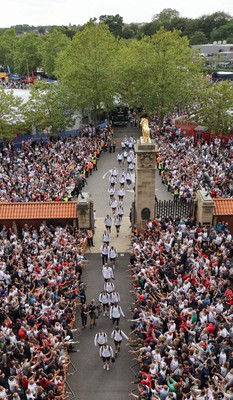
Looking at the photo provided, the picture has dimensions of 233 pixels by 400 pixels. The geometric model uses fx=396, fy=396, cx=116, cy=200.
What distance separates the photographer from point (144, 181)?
1980cm

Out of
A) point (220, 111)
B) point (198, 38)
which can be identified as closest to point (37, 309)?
point (220, 111)

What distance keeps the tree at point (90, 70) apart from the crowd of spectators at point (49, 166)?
3475mm

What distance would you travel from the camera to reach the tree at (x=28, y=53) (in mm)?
72688

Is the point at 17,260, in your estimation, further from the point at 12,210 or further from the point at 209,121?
the point at 209,121

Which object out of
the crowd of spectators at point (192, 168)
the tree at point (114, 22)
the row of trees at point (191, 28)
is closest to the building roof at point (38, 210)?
the crowd of spectators at point (192, 168)

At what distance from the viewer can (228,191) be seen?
2362 centimetres

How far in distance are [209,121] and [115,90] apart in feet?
35.0

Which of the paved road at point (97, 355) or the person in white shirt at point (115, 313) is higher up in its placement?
the person in white shirt at point (115, 313)

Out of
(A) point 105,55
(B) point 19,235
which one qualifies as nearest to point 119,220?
(B) point 19,235

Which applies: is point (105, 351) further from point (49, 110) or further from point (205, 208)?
point (49, 110)

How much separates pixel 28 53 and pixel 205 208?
209ft

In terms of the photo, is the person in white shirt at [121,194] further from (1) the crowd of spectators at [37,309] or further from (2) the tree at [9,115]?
(2) the tree at [9,115]

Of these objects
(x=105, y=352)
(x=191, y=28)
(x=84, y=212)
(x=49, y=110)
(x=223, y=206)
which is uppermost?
(x=191, y=28)

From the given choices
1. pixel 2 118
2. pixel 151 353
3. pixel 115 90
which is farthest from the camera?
pixel 115 90
